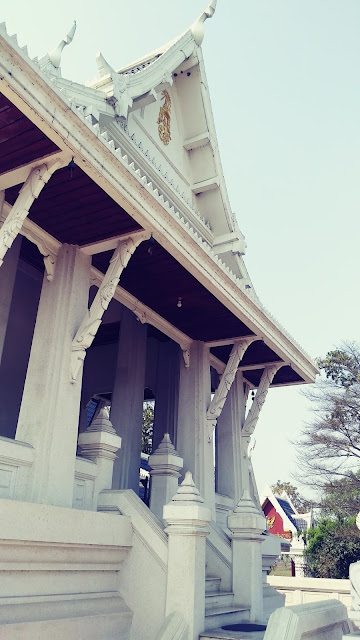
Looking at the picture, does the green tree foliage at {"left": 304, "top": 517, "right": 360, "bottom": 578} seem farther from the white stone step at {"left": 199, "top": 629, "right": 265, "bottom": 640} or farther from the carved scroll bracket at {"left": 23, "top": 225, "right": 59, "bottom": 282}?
the carved scroll bracket at {"left": 23, "top": 225, "right": 59, "bottom": 282}

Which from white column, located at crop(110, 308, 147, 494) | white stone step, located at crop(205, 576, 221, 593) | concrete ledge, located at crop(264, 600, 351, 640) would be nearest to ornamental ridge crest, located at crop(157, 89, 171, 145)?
white column, located at crop(110, 308, 147, 494)

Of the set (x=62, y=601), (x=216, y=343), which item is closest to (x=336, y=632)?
(x=62, y=601)

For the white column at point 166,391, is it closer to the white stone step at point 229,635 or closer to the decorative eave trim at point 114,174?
the decorative eave trim at point 114,174

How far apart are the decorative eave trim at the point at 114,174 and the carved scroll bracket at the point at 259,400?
1.87 m

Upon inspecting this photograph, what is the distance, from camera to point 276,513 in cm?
2850

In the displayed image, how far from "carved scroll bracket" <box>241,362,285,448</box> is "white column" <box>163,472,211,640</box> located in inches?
185

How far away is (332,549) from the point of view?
15.5m

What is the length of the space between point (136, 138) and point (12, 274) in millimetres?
2922

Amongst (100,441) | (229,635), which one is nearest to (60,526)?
(100,441)

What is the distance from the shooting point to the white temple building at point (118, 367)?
423 centimetres

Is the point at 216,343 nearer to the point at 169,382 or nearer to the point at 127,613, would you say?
the point at 169,382

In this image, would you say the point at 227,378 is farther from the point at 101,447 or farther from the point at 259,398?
the point at 101,447

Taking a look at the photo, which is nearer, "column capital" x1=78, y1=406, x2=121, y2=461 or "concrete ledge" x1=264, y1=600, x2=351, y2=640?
"concrete ledge" x1=264, y1=600, x2=351, y2=640

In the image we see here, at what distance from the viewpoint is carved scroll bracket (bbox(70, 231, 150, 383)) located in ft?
17.5
